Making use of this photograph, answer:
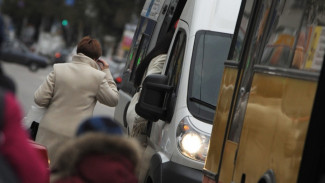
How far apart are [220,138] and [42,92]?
2249mm

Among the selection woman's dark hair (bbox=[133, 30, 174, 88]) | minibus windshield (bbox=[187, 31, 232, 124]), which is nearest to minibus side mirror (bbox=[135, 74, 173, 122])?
minibus windshield (bbox=[187, 31, 232, 124])

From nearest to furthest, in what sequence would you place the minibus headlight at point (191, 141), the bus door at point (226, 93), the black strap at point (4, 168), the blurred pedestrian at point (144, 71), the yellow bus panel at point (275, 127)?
the black strap at point (4, 168)
the yellow bus panel at point (275, 127)
the bus door at point (226, 93)
the minibus headlight at point (191, 141)
the blurred pedestrian at point (144, 71)

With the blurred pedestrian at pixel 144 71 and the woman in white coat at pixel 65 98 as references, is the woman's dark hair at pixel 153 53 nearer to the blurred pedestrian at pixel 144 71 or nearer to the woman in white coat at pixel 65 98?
the blurred pedestrian at pixel 144 71

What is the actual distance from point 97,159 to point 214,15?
16.9 feet

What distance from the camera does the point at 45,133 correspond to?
766 centimetres

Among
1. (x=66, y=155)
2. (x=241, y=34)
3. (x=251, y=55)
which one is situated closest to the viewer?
(x=66, y=155)

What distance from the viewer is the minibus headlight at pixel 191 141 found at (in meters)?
7.40

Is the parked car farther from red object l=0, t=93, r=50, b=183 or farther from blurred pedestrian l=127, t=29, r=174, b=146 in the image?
red object l=0, t=93, r=50, b=183

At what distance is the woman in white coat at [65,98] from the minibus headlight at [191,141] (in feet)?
2.40

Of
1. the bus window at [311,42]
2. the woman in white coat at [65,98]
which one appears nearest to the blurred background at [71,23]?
the woman in white coat at [65,98]

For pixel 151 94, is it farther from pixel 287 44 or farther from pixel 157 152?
pixel 287 44

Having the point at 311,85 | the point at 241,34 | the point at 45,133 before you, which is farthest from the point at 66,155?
the point at 45,133

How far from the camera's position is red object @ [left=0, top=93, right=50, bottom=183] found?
2.70 meters

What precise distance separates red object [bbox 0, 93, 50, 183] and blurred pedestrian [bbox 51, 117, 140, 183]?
0.30m
